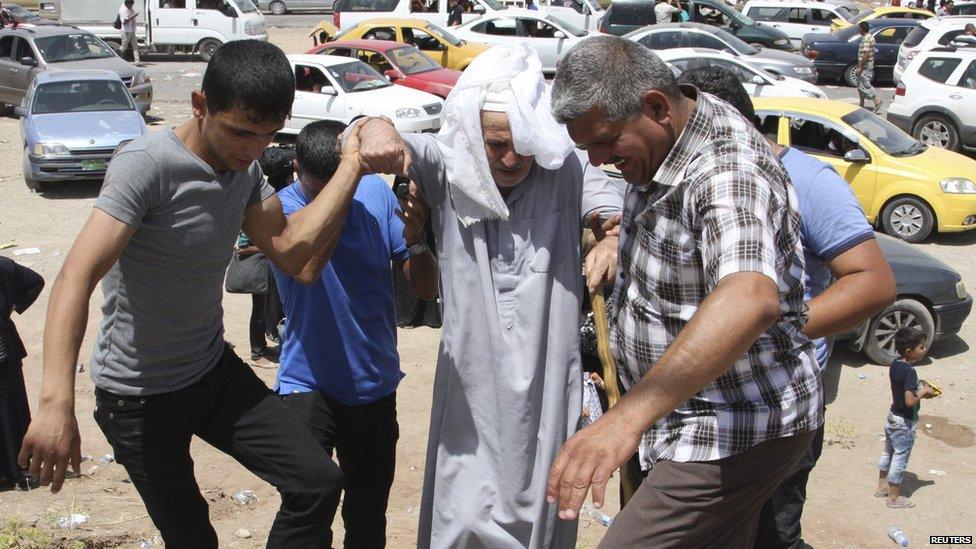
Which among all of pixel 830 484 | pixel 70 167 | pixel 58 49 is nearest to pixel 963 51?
pixel 830 484

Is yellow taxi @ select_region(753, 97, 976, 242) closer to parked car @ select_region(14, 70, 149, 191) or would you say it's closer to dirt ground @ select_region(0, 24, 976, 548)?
dirt ground @ select_region(0, 24, 976, 548)

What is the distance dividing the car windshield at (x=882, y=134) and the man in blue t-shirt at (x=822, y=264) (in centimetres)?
832

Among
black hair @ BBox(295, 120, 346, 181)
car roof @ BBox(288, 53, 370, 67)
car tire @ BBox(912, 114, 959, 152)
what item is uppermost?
black hair @ BBox(295, 120, 346, 181)

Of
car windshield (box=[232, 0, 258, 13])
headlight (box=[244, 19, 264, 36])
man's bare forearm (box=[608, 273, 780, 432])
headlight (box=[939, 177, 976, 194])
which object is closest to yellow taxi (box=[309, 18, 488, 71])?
headlight (box=[244, 19, 264, 36])

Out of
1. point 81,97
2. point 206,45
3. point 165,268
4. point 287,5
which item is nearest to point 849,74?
point 206,45

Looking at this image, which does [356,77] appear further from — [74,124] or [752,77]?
[752,77]

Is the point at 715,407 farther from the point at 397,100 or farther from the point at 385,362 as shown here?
the point at 397,100

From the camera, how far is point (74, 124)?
1402 cm

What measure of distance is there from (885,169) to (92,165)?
10.2m

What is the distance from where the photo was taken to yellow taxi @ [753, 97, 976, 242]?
35.9ft

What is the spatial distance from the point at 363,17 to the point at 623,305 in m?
24.4

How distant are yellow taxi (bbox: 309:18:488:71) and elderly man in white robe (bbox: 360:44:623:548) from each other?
18136 mm

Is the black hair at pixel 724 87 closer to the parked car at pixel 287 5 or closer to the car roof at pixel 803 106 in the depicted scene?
the car roof at pixel 803 106

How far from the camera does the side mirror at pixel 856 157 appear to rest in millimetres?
10859
